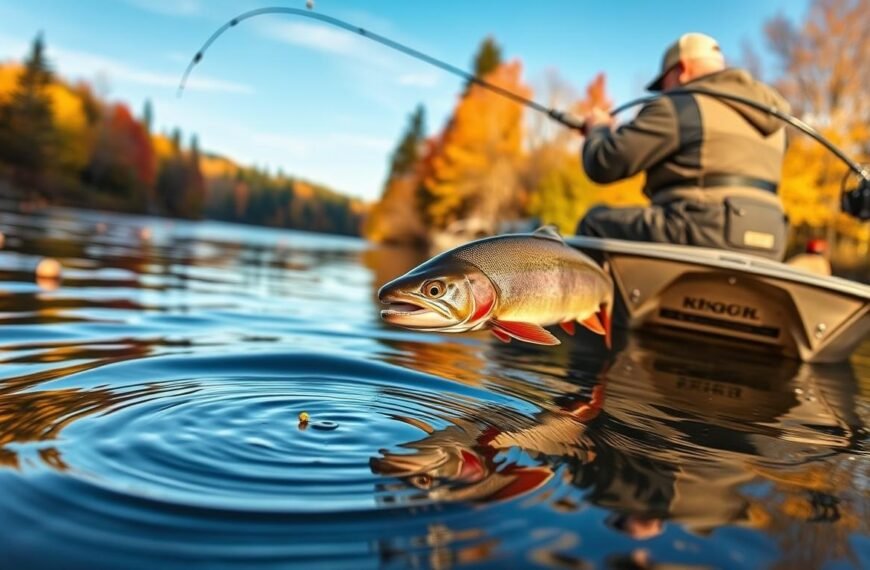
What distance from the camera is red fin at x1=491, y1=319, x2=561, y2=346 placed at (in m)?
2.42

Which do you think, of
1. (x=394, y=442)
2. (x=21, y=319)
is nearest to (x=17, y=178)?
(x=21, y=319)

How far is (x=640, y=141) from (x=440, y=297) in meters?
2.88

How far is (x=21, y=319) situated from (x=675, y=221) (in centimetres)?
461

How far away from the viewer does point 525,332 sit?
245 centimetres

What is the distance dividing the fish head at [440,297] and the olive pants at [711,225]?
2.91 meters

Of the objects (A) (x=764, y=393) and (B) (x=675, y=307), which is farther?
(B) (x=675, y=307)

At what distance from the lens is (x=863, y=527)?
167 centimetres

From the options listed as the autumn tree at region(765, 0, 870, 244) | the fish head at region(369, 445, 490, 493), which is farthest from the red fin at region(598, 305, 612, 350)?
the autumn tree at region(765, 0, 870, 244)

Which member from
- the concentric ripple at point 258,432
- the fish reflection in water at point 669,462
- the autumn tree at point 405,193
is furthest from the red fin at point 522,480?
the autumn tree at point 405,193

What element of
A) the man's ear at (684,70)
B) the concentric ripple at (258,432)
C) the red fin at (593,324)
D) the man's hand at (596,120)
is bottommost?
the concentric ripple at (258,432)

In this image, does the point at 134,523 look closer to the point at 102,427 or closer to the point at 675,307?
the point at 102,427

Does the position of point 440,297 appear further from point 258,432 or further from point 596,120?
point 596,120

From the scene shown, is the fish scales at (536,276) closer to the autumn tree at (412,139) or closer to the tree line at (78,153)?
the tree line at (78,153)

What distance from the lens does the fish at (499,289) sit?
88.7 inches
